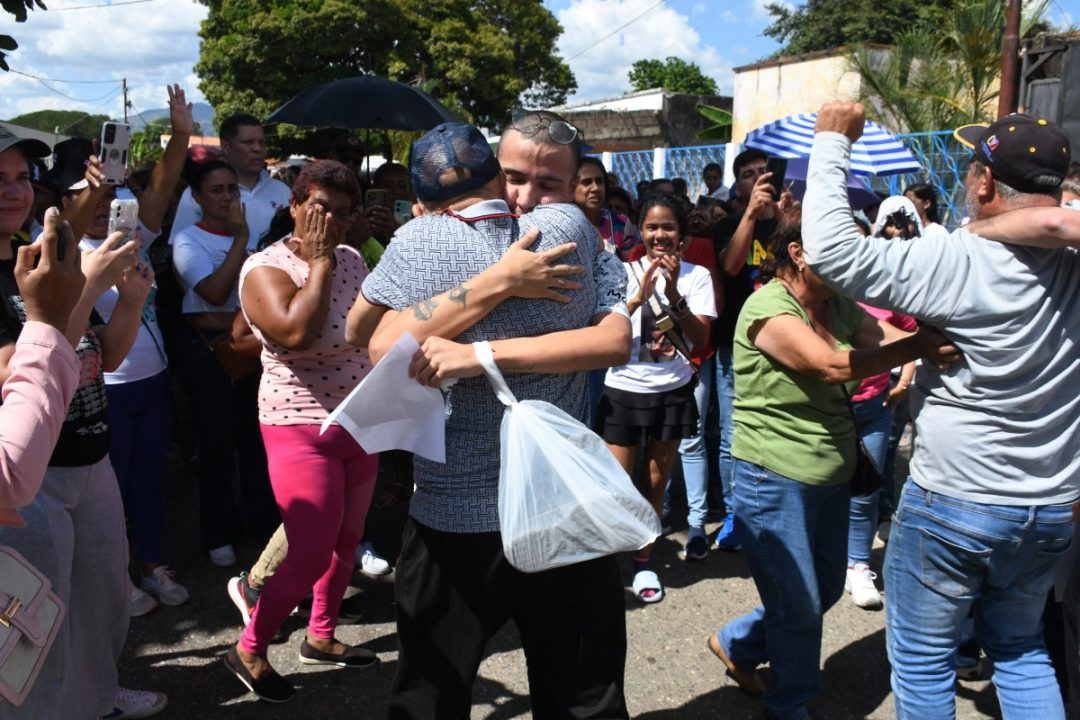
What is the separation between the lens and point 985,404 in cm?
233

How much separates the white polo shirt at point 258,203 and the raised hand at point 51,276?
120 inches

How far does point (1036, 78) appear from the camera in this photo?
11.8 meters

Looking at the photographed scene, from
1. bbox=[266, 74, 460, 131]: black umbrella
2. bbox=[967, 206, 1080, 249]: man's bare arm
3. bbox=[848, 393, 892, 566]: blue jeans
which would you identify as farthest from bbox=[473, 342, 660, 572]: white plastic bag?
bbox=[266, 74, 460, 131]: black umbrella

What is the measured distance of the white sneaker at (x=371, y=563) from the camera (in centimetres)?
429

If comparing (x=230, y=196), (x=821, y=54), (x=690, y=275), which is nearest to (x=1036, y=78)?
(x=821, y=54)

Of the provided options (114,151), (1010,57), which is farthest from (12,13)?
(1010,57)

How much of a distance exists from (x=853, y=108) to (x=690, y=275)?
220 cm

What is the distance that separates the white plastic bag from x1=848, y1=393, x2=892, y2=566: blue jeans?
8.55ft

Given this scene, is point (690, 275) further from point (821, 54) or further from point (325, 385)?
point (821, 54)

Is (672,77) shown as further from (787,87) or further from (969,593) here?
(969,593)

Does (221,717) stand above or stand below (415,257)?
below

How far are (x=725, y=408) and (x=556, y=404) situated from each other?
9.46 feet

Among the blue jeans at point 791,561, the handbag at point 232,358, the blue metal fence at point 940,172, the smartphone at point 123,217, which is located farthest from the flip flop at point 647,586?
the blue metal fence at point 940,172

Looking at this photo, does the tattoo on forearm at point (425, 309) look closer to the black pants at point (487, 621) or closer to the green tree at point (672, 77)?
the black pants at point (487, 621)
